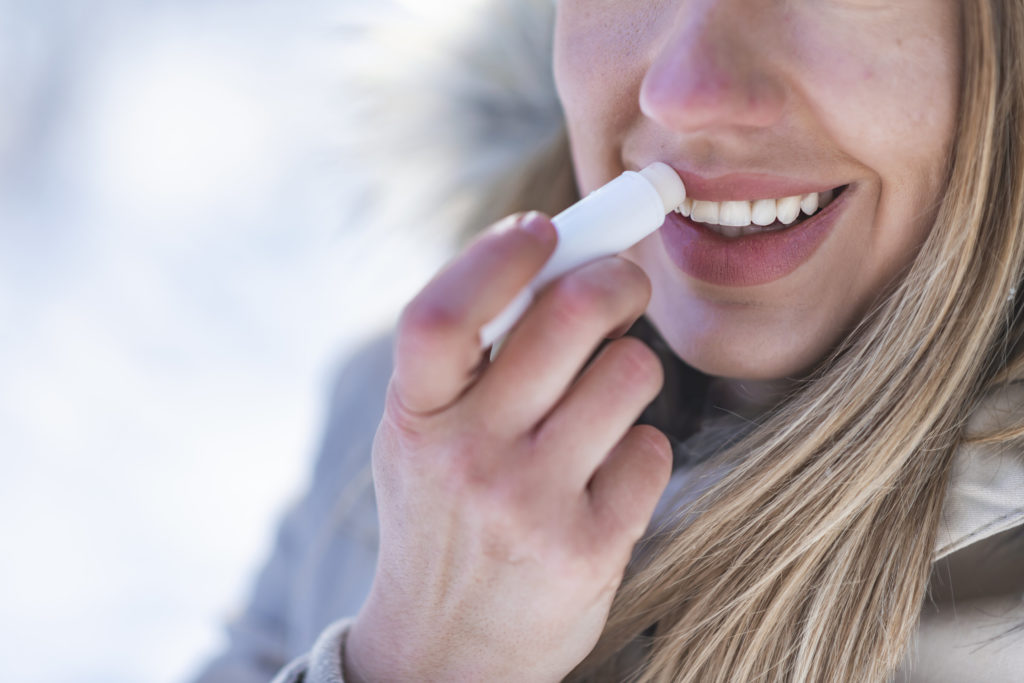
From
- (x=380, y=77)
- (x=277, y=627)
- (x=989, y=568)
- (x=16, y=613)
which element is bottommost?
(x=16, y=613)

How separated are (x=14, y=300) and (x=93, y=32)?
0.64 meters

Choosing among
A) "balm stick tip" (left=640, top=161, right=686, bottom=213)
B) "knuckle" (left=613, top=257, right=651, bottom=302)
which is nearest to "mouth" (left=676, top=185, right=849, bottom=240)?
"balm stick tip" (left=640, top=161, right=686, bottom=213)

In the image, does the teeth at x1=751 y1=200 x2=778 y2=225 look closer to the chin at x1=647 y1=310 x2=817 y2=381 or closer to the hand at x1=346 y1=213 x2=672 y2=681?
the chin at x1=647 y1=310 x2=817 y2=381

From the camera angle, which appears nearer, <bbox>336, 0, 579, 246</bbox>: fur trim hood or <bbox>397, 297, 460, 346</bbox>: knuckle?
<bbox>397, 297, 460, 346</bbox>: knuckle

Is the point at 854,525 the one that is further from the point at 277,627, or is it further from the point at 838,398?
the point at 277,627

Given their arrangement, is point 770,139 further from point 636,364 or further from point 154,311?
point 154,311

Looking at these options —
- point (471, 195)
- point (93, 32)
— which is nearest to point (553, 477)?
point (471, 195)

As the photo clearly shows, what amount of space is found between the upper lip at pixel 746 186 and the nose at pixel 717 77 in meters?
0.06

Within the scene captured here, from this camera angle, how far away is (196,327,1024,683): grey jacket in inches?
27.7

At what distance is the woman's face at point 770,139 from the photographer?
27.4 inches

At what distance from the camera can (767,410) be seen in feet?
2.75

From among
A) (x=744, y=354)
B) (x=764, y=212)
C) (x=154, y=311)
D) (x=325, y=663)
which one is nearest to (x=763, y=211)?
(x=764, y=212)

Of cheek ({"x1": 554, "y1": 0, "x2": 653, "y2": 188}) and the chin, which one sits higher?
cheek ({"x1": 554, "y1": 0, "x2": 653, "y2": 188})

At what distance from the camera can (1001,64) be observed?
26.9 inches
